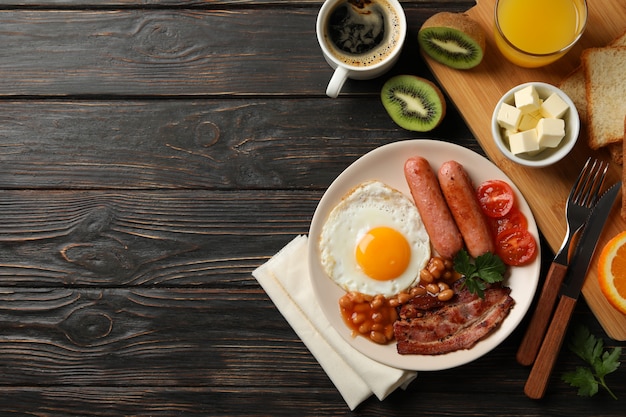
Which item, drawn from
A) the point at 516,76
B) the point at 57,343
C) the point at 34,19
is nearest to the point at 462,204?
the point at 516,76

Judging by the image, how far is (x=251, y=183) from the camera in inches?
117

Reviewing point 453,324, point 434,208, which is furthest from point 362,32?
point 453,324

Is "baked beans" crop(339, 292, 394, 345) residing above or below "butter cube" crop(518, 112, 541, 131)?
below

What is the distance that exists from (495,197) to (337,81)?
88cm

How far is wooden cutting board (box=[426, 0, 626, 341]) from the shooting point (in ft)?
8.83

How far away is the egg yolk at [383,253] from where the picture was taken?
274 cm

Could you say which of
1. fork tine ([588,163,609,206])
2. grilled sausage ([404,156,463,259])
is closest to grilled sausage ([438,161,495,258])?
grilled sausage ([404,156,463,259])

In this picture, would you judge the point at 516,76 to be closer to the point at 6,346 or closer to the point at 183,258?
the point at 183,258

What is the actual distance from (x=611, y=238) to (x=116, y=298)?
2354 mm

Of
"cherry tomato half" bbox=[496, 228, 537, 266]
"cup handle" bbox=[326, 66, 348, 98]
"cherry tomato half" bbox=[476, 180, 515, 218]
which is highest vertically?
"cup handle" bbox=[326, 66, 348, 98]

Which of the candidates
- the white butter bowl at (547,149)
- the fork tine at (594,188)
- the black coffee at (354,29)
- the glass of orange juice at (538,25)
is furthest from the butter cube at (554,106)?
the black coffee at (354,29)

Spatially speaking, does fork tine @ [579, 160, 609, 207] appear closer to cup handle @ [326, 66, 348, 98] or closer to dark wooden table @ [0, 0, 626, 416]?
dark wooden table @ [0, 0, 626, 416]

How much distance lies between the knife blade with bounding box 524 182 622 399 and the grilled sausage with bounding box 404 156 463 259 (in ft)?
1.69

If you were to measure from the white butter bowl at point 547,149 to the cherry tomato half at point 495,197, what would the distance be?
0.47 feet
